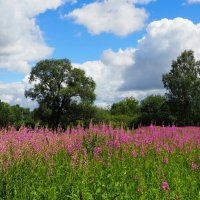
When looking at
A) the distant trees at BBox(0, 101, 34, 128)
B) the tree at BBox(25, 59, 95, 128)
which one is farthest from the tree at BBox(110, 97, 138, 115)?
the tree at BBox(25, 59, 95, 128)

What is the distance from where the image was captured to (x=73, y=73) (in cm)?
6494

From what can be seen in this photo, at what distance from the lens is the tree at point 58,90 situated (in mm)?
61438

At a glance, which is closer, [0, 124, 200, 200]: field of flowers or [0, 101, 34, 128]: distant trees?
[0, 124, 200, 200]: field of flowers

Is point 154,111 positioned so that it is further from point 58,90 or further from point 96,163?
point 96,163

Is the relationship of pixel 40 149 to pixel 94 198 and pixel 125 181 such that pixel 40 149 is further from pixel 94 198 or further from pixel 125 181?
pixel 94 198

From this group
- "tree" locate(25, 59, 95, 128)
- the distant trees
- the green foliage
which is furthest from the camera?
the distant trees

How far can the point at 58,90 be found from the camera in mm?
63438

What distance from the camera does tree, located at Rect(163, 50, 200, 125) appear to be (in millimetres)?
50938

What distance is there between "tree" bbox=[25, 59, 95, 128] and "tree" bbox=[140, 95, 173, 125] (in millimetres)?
13963

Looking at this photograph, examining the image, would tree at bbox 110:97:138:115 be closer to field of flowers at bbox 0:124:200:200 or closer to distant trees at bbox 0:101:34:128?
distant trees at bbox 0:101:34:128

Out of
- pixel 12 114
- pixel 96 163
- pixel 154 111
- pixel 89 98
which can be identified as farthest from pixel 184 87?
pixel 12 114

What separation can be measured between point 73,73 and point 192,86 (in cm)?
2022

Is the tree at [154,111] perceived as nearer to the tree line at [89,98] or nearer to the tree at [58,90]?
the tree line at [89,98]

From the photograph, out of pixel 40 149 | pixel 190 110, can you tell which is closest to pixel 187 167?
pixel 40 149
